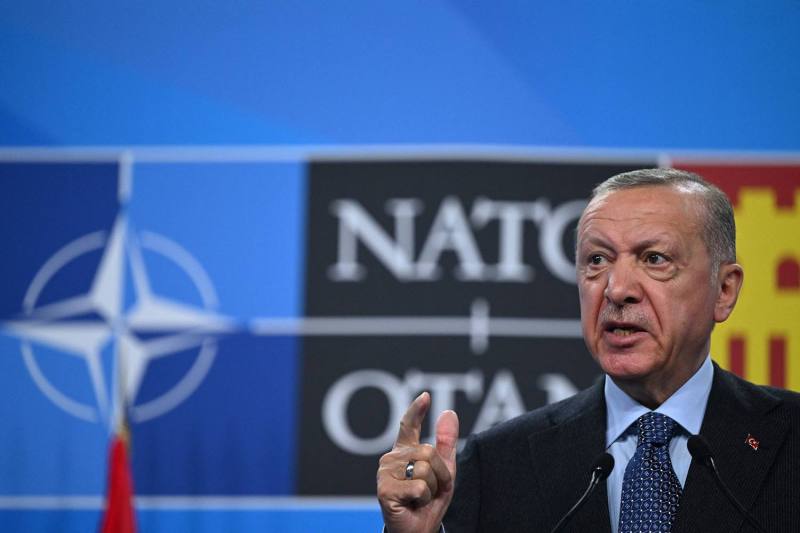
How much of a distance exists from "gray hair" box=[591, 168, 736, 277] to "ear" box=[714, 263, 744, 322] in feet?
0.06

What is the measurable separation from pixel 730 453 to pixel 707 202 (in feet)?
1.38

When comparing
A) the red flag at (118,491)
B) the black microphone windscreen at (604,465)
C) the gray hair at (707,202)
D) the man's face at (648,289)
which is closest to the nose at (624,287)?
the man's face at (648,289)

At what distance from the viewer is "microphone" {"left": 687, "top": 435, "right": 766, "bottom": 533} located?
1.44m

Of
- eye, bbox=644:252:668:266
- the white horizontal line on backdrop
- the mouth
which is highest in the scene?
eye, bbox=644:252:668:266

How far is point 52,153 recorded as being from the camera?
3047 millimetres

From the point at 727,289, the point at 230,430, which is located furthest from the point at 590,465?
the point at 230,430

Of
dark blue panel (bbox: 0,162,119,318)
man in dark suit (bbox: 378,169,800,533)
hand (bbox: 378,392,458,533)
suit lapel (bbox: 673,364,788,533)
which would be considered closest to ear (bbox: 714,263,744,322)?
man in dark suit (bbox: 378,169,800,533)

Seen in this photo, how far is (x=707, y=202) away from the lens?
5.41 feet

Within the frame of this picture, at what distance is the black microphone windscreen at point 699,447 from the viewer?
1.47m

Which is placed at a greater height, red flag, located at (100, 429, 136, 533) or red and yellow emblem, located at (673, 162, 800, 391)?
red and yellow emblem, located at (673, 162, 800, 391)

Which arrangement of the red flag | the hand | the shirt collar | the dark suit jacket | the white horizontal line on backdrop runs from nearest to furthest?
the hand < the dark suit jacket < the shirt collar < the red flag < the white horizontal line on backdrop

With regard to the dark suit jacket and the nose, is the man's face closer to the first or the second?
the nose

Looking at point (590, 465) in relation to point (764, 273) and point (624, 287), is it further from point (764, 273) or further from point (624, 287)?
point (764, 273)

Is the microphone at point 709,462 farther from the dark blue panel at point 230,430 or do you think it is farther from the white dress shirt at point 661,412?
the dark blue panel at point 230,430
